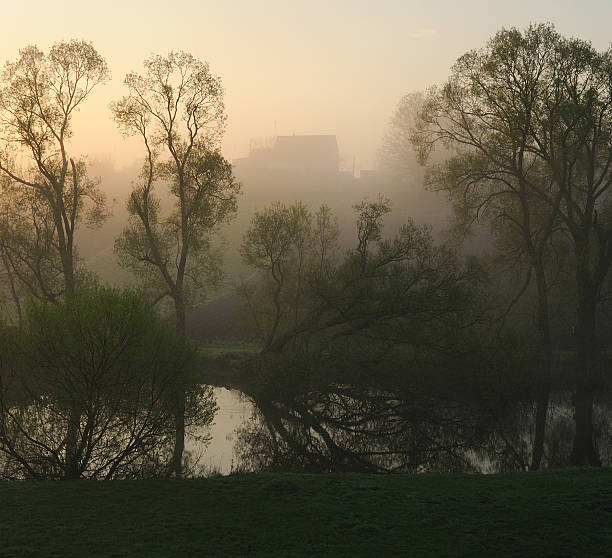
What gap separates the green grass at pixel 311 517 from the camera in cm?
1434

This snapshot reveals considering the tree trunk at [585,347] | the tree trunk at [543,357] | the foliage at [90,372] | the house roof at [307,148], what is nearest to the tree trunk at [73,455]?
the foliage at [90,372]

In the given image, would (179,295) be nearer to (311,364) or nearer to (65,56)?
(311,364)

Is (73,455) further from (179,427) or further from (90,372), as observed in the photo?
(179,427)

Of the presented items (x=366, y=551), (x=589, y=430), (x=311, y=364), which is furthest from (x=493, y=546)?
(x=311, y=364)

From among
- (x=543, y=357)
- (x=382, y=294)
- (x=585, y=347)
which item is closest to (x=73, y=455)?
(x=382, y=294)

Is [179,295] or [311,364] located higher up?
[179,295]

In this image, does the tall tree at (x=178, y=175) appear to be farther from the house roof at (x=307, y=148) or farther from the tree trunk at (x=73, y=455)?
the house roof at (x=307, y=148)

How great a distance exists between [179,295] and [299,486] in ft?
84.4

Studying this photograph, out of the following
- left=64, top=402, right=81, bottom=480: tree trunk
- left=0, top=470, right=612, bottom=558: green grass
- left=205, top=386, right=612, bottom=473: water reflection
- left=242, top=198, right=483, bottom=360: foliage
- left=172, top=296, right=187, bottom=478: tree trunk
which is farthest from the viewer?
left=242, top=198, right=483, bottom=360: foliage

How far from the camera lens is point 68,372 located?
20016mm

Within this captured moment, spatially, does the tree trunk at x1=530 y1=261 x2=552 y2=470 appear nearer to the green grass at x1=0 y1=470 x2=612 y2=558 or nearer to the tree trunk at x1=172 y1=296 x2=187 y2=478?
the green grass at x1=0 y1=470 x2=612 y2=558

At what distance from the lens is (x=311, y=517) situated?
1630 centimetres

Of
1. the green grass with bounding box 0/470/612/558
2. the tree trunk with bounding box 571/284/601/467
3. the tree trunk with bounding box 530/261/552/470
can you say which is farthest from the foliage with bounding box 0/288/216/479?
the tree trunk with bounding box 571/284/601/467

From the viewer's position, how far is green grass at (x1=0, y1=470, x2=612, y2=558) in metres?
14.3
